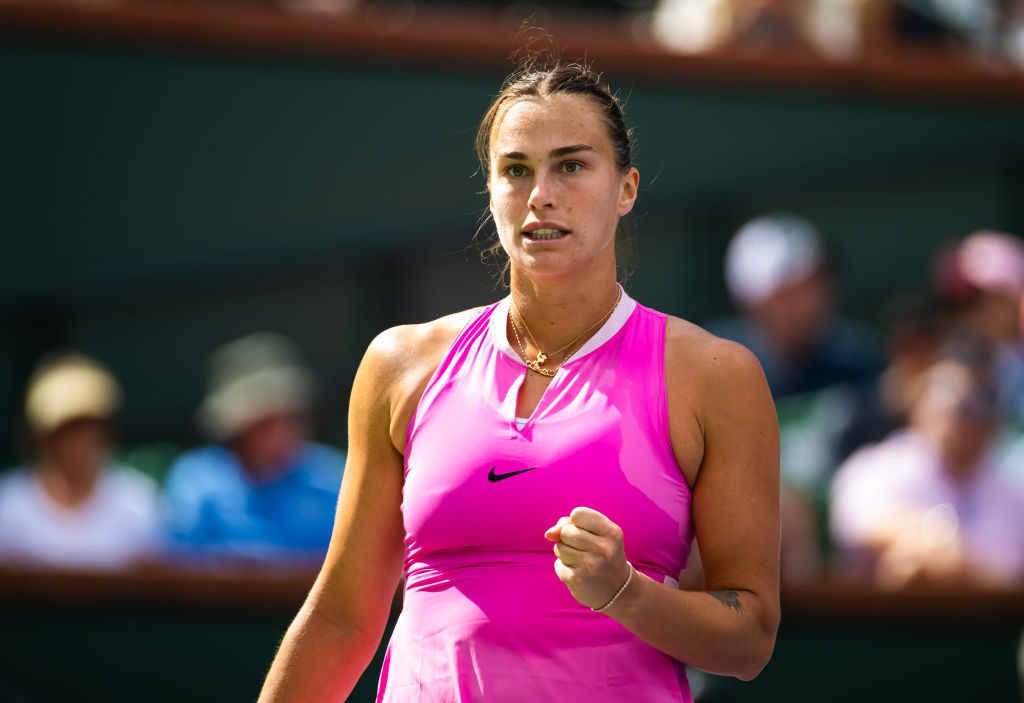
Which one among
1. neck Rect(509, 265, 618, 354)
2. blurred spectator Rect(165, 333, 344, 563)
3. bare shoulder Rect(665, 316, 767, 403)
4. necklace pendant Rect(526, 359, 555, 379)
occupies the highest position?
blurred spectator Rect(165, 333, 344, 563)

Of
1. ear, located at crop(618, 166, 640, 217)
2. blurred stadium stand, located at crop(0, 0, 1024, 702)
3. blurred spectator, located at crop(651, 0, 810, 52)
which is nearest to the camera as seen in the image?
ear, located at crop(618, 166, 640, 217)

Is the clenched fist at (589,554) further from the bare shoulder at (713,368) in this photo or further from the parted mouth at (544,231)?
the parted mouth at (544,231)

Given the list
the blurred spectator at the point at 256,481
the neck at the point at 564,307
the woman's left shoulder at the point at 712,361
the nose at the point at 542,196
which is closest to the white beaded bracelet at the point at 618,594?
the woman's left shoulder at the point at 712,361

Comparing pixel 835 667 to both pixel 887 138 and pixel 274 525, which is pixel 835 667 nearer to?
pixel 274 525

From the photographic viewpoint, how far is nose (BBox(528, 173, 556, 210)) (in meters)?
2.47

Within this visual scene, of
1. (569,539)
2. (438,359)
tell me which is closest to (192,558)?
(438,359)

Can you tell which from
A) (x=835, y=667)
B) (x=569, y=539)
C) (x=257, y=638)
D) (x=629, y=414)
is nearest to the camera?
(x=569, y=539)

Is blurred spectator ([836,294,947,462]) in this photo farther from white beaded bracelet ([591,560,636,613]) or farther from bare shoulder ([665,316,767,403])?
white beaded bracelet ([591,560,636,613])

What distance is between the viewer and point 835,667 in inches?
225

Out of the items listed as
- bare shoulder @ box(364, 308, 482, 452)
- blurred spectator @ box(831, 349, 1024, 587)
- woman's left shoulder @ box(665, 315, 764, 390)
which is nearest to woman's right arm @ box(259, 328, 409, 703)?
bare shoulder @ box(364, 308, 482, 452)

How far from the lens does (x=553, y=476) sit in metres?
2.40

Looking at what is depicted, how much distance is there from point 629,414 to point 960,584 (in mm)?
3645

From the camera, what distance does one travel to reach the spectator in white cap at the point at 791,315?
22.4 feet

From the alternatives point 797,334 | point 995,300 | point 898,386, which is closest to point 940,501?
point 898,386
